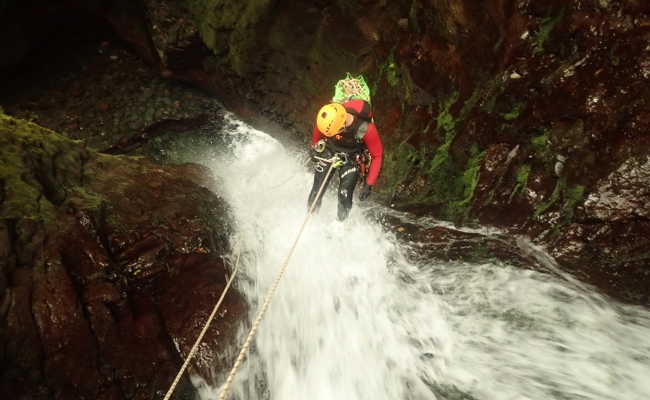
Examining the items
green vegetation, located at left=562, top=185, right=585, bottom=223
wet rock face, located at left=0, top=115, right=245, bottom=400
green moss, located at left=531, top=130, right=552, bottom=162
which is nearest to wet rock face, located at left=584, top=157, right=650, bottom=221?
green vegetation, located at left=562, top=185, right=585, bottom=223

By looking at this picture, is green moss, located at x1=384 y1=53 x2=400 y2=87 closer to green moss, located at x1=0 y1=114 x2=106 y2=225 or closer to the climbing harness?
the climbing harness

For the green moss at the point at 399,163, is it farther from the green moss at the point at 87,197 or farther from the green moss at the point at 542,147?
the green moss at the point at 87,197

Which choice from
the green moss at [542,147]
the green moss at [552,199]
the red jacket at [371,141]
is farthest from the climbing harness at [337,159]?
the green moss at [552,199]

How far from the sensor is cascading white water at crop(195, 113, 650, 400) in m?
3.40

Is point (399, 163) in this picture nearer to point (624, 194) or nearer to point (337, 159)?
point (337, 159)

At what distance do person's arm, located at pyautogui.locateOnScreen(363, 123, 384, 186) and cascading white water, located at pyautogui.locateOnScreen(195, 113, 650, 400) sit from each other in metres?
1.58

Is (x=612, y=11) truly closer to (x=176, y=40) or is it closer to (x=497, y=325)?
(x=497, y=325)

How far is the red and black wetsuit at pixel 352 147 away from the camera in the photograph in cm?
461

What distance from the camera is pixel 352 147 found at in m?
5.09

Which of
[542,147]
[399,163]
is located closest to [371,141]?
[399,163]

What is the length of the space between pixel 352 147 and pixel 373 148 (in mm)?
461

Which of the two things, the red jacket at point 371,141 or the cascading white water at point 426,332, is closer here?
the cascading white water at point 426,332

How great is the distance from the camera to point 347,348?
433cm

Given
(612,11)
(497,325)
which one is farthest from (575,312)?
(612,11)
